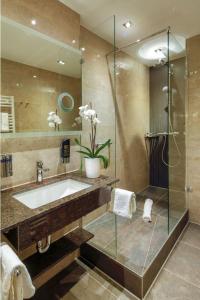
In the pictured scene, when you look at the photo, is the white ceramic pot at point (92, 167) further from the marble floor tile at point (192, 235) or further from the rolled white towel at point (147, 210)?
the marble floor tile at point (192, 235)

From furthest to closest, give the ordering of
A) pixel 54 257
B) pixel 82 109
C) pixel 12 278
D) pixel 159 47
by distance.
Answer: pixel 159 47
pixel 82 109
pixel 54 257
pixel 12 278

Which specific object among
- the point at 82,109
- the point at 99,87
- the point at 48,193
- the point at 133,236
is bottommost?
the point at 133,236

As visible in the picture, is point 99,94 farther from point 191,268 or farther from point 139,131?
point 191,268

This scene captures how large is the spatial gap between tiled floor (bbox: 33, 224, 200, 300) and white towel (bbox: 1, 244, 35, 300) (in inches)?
34.3

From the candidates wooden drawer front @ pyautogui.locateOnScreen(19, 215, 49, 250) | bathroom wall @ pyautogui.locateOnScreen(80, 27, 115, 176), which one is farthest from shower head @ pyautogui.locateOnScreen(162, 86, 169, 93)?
wooden drawer front @ pyautogui.locateOnScreen(19, 215, 49, 250)

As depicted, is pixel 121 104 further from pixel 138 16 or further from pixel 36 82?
pixel 36 82

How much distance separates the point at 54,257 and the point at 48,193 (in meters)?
0.50

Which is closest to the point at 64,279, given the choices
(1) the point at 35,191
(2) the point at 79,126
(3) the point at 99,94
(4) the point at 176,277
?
(1) the point at 35,191

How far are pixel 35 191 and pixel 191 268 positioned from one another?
158cm

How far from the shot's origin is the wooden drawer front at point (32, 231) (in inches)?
35.0

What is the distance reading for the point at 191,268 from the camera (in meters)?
1.62

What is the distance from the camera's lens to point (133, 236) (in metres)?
1.95

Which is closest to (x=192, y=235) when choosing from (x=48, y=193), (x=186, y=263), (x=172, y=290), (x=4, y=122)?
(x=186, y=263)

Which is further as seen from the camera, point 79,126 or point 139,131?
point 139,131
